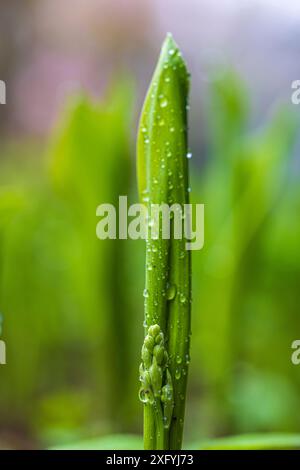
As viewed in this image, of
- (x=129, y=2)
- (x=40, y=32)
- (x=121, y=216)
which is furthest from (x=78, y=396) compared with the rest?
(x=129, y=2)

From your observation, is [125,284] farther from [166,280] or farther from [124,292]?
[166,280]

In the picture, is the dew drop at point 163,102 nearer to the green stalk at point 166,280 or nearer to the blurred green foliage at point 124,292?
the green stalk at point 166,280

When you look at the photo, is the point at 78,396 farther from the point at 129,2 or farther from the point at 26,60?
the point at 129,2

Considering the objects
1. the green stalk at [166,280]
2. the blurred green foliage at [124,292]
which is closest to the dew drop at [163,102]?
the green stalk at [166,280]

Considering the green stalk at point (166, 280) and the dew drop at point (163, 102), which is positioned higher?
the dew drop at point (163, 102)

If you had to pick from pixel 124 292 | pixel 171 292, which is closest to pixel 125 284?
pixel 124 292
